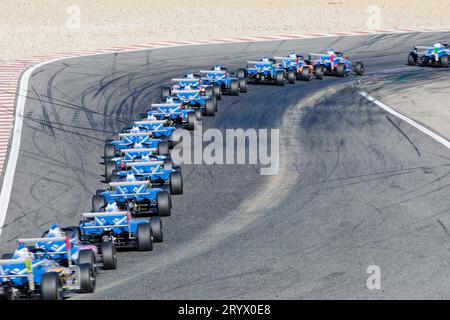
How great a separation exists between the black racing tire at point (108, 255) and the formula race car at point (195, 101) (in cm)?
1494

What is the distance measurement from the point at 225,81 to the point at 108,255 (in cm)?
1907

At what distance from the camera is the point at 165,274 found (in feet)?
60.2

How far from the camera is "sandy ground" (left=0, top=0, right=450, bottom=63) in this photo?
167 ft

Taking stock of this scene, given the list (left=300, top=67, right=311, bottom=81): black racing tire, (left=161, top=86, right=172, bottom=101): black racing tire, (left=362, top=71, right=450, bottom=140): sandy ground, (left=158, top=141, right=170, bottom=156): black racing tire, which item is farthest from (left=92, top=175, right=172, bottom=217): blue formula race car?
(left=300, top=67, right=311, bottom=81): black racing tire

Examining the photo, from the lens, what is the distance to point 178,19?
56.0 meters

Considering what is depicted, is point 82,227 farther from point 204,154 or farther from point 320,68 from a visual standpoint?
point 320,68

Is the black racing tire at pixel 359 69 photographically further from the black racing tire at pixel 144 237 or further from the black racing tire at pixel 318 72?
the black racing tire at pixel 144 237

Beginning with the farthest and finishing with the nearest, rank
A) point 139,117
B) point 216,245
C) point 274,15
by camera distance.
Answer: point 274,15, point 139,117, point 216,245

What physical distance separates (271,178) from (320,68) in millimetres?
15299

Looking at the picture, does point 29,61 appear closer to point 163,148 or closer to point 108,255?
point 163,148

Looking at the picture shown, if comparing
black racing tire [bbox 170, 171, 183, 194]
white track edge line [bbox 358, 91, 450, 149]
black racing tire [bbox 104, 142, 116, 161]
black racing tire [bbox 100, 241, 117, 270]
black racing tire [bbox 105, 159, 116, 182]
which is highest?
white track edge line [bbox 358, 91, 450, 149]

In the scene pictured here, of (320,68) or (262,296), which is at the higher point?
(320,68)

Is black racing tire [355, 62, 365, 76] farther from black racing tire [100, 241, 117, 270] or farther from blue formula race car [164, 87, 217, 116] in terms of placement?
black racing tire [100, 241, 117, 270]
